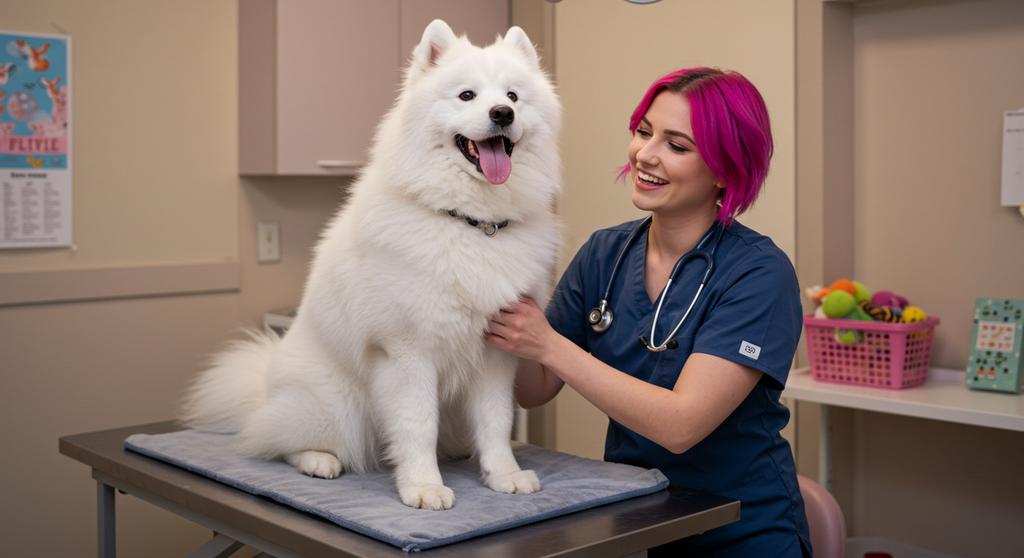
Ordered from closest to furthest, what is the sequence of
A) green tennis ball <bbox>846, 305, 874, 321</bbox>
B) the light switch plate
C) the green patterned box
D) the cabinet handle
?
the green patterned box
green tennis ball <bbox>846, 305, 874, 321</bbox>
the cabinet handle
the light switch plate

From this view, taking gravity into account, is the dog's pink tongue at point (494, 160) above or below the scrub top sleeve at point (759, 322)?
above

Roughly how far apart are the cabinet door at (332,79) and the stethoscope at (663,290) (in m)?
1.59

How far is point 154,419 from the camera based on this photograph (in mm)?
3178

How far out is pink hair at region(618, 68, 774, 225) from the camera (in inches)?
68.3

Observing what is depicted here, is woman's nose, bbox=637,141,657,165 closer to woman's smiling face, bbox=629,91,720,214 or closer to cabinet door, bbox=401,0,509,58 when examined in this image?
woman's smiling face, bbox=629,91,720,214

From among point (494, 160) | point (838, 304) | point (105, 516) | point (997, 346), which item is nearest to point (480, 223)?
point (494, 160)

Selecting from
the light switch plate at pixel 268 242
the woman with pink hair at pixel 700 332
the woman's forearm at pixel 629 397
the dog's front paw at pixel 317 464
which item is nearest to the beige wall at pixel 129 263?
the light switch plate at pixel 268 242

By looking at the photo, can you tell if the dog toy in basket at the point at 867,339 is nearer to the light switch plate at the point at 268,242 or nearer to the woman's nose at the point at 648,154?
the woman's nose at the point at 648,154

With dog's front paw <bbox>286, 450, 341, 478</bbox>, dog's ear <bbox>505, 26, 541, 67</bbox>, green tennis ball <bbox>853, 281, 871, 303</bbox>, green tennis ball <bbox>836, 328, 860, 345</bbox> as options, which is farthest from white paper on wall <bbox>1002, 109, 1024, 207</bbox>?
dog's front paw <bbox>286, 450, 341, 478</bbox>

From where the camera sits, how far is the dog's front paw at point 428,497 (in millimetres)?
1452

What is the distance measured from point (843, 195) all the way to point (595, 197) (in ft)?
2.93

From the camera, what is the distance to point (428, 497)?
1460mm

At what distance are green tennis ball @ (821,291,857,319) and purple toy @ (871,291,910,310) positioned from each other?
114 millimetres

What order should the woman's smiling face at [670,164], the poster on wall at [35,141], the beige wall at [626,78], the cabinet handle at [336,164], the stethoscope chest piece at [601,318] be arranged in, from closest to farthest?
the woman's smiling face at [670,164] → the stethoscope chest piece at [601,318] → the poster on wall at [35,141] → the beige wall at [626,78] → the cabinet handle at [336,164]
